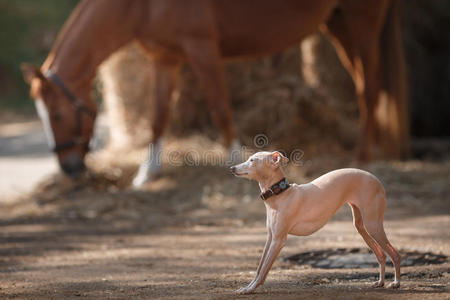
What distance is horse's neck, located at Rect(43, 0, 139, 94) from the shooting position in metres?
5.93

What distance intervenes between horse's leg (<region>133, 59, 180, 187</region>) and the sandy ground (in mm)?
147

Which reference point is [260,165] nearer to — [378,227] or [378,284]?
[378,227]

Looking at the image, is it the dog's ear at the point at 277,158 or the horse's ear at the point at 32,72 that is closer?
the dog's ear at the point at 277,158

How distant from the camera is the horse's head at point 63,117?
578 centimetres

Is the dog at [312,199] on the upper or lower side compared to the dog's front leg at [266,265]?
upper

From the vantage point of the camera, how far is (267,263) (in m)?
2.75

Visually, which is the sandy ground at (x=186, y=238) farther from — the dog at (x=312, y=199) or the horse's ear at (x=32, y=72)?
the horse's ear at (x=32, y=72)

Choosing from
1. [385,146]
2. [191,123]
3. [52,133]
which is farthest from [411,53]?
[52,133]

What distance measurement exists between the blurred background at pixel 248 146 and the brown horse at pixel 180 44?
579 millimetres

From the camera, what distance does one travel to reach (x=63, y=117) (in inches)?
231

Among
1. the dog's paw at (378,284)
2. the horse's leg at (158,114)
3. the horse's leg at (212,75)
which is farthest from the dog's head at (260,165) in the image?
the horse's leg at (158,114)

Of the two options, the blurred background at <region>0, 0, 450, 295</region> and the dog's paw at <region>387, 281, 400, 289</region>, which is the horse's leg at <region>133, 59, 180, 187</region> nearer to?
the blurred background at <region>0, 0, 450, 295</region>

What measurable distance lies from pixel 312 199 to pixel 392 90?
4676 millimetres

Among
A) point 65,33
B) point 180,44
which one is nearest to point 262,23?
point 180,44
